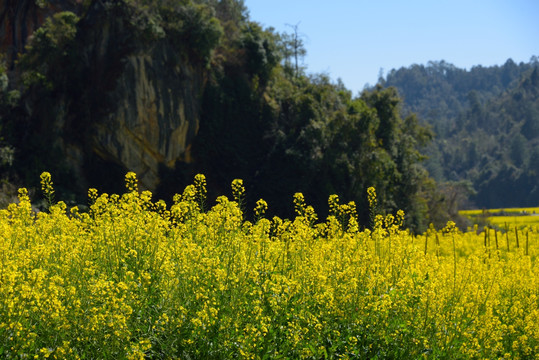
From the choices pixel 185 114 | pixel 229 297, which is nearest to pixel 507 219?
pixel 185 114

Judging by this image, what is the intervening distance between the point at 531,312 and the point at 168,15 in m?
20.1

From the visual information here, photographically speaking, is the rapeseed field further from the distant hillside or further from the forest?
the distant hillside

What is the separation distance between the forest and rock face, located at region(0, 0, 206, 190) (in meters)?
0.05

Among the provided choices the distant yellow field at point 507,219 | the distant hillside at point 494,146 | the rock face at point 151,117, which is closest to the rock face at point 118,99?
the rock face at point 151,117

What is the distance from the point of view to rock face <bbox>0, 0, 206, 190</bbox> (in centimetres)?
2197

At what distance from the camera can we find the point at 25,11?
23.9 meters

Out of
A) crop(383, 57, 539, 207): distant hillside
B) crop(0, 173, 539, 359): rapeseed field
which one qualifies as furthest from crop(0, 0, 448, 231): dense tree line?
crop(383, 57, 539, 207): distant hillside

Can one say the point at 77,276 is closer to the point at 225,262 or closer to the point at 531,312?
the point at 225,262

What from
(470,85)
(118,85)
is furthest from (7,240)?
(470,85)

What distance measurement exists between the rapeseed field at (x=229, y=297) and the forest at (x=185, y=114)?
11622mm

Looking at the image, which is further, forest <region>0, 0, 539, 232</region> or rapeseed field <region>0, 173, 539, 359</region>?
forest <region>0, 0, 539, 232</region>

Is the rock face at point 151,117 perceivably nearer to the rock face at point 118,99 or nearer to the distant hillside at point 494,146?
the rock face at point 118,99

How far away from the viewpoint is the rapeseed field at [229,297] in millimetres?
4473

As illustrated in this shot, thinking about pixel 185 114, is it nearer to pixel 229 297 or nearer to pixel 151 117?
pixel 151 117
